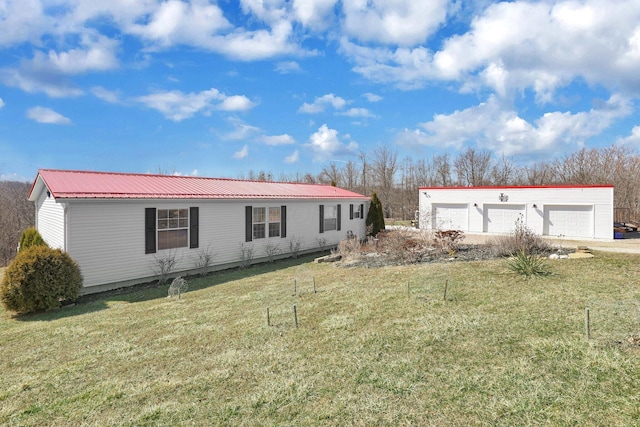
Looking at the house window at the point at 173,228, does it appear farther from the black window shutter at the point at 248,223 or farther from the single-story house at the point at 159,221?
the black window shutter at the point at 248,223

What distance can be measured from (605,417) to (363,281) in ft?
19.3

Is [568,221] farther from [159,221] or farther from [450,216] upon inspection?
[159,221]

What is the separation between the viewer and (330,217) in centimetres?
1748

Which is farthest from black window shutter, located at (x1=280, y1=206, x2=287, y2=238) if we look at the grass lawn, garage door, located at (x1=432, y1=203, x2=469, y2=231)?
garage door, located at (x1=432, y1=203, x2=469, y2=231)

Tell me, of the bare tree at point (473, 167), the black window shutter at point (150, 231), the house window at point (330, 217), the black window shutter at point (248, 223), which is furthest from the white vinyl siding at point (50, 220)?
the bare tree at point (473, 167)

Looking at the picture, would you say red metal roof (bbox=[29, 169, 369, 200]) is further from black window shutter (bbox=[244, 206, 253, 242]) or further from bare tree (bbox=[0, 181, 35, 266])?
bare tree (bbox=[0, 181, 35, 266])

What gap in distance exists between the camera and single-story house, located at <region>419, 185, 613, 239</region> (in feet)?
57.1

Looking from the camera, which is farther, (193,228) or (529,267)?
(193,228)

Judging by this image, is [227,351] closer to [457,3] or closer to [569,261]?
[569,261]

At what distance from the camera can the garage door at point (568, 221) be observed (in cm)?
1773

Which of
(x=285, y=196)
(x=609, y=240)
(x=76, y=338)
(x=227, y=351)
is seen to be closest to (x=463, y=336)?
(x=227, y=351)

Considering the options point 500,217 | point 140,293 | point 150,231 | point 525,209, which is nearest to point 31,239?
point 150,231

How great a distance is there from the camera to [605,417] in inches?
119

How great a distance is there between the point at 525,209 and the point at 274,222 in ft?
47.3
